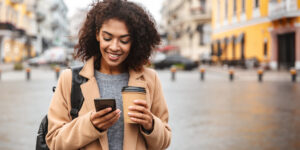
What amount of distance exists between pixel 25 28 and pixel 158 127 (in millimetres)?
58123

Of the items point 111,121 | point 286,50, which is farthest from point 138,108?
point 286,50

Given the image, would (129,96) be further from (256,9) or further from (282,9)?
(256,9)

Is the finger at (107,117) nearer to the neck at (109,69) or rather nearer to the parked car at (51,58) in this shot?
the neck at (109,69)

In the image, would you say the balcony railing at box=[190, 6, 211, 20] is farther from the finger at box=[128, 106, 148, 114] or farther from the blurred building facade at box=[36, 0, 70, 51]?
the finger at box=[128, 106, 148, 114]

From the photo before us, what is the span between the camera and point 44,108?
31.6ft

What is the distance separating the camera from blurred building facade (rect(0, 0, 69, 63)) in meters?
44.1

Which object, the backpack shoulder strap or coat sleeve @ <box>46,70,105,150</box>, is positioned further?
the backpack shoulder strap

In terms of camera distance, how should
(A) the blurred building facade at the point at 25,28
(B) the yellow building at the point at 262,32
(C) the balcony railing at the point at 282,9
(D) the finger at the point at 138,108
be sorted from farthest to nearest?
(A) the blurred building facade at the point at 25,28, (B) the yellow building at the point at 262,32, (C) the balcony railing at the point at 282,9, (D) the finger at the point at 138,108

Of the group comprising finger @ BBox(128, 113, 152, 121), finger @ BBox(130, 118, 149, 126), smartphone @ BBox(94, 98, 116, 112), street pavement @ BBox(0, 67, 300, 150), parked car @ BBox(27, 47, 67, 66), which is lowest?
street pavement @ BBox(0, 67, 300, 150)

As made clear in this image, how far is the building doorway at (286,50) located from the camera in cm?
2728

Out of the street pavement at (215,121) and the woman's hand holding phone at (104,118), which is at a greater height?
the woman's hand holding phone at (104,118)

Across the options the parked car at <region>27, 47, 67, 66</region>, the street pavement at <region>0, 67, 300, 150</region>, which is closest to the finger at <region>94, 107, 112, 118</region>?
the street pavement at <region>0, 67, 300, 150</region>

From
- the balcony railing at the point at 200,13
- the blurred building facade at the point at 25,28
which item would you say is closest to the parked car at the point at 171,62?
the blurred building facade at the point at 25,28

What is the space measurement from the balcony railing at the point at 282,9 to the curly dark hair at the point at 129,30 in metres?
25.8
